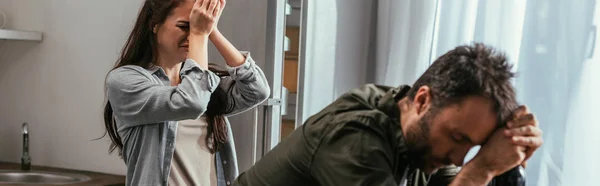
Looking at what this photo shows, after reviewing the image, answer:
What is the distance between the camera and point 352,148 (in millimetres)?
908

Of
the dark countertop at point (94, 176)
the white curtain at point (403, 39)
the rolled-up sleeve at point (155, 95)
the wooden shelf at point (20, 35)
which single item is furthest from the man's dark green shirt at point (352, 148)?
the wooden shelf at point (20, 35)

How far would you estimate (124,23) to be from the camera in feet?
8.36

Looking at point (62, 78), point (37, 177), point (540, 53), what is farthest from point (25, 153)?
point (540, 53)

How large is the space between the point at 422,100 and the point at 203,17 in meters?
0.70

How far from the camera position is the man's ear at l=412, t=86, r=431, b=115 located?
2.98 feet

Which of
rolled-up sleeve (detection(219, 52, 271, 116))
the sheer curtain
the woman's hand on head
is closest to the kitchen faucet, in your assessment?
rolled-up sleeve (detection(219, 52, 271, 116))

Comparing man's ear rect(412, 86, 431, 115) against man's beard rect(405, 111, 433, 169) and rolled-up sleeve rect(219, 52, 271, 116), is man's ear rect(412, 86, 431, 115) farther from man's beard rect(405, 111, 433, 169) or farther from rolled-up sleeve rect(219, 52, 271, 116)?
rolled-up sleeve rect(219, 52, 271, 116)

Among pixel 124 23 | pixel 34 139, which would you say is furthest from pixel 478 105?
pixel 34 139

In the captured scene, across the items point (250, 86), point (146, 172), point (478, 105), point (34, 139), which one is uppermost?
point (478, 105)

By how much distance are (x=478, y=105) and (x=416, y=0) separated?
1335 millimetres

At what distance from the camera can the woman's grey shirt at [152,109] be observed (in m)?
1.49

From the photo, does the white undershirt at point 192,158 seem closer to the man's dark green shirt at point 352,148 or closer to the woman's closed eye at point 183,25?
the woman's closed eye at point 183,25

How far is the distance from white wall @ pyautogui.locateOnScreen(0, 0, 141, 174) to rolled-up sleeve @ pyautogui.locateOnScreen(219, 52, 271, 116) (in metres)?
0.95

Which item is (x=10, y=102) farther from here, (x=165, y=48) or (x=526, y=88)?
(x=526, y=88)
